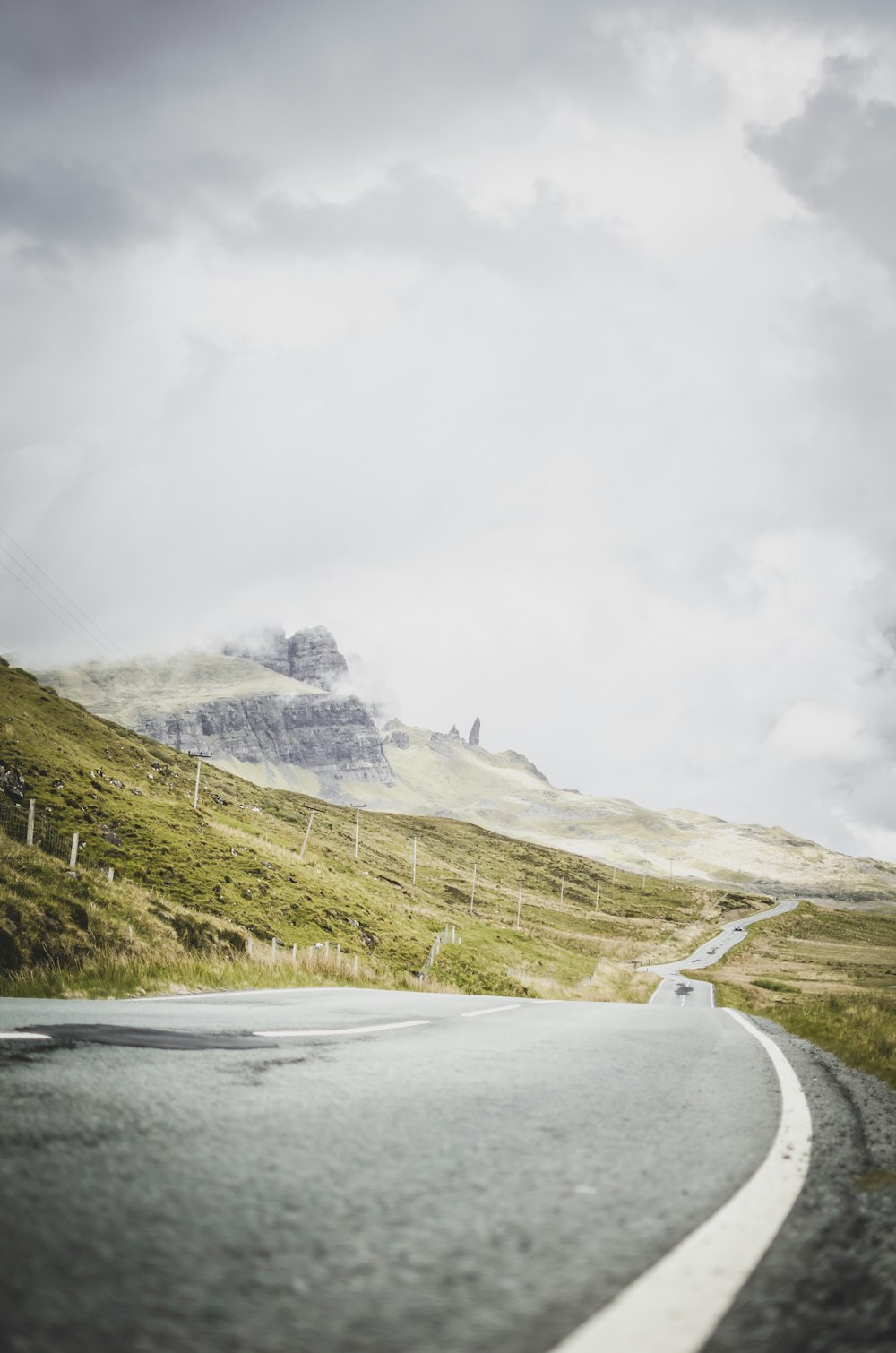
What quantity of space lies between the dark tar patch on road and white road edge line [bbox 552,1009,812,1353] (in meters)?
3.83

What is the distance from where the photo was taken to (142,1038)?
595 cm

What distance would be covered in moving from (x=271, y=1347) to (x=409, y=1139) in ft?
6.67

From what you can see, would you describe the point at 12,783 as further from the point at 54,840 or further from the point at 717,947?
the point at 717,947

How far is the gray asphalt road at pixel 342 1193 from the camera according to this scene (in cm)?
183

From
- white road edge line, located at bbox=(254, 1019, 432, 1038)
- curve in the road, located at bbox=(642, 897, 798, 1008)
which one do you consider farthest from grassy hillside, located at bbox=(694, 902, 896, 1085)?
white road edge line, located at bbox=(254, 1019, 432, 1038)

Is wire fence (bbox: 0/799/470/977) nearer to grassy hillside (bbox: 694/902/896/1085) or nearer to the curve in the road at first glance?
grassy hillside (bbox: 694/902/896/1085)

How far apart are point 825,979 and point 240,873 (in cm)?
5862

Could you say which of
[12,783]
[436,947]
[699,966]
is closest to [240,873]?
[436,947]

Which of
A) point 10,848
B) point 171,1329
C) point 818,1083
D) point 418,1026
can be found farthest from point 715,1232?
point 10,848

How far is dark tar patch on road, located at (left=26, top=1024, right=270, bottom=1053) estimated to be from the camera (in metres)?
5.58

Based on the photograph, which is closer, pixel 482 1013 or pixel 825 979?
pixel 482 1013

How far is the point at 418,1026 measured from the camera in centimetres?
860

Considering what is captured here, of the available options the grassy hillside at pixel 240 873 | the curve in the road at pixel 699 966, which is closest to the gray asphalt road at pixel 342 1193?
the grassy hillside at pixel 240 873

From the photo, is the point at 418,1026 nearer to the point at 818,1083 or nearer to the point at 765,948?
the point at 818,1083
